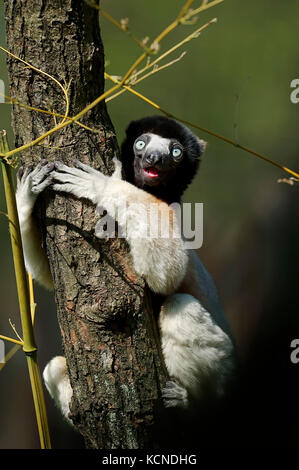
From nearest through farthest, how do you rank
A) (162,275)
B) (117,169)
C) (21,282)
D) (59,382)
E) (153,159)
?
(21,282)
(117,169)
(162,275)
(153,159)
(59,382)

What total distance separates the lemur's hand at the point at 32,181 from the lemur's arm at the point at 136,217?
36 mm

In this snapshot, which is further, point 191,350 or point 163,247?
point 191,350

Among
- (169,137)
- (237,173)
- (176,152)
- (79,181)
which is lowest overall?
(79,181)

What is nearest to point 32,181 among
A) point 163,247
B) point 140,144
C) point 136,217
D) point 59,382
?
point 136,217

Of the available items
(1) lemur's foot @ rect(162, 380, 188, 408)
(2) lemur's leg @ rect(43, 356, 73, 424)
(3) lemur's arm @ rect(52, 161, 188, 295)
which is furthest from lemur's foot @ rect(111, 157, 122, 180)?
(2) lemur's leg @ rect(43, 356, 73, 424)

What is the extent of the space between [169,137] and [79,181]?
1056 mm

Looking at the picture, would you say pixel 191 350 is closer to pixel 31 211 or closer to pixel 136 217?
pixel 136 217

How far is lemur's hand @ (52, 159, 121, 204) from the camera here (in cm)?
234

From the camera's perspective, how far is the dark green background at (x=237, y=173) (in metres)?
6.82

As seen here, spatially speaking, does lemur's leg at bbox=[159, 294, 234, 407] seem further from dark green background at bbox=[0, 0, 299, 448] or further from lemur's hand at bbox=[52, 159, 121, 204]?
dark green background at bbox=[0, 0, 299, 448]

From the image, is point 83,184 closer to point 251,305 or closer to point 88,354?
point 88,354

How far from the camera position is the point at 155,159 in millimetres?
3010

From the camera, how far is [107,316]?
7.66 ft

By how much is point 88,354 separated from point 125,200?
74 centimetres
